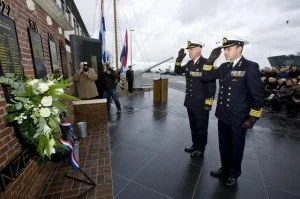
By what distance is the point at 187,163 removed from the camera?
3.32 metres

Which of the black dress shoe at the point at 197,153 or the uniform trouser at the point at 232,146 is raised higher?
the uniform trouser at the point at 232,146

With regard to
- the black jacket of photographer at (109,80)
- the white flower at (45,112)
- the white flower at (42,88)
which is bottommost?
the black jacket of photographer at (109,80)

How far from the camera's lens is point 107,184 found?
273cm

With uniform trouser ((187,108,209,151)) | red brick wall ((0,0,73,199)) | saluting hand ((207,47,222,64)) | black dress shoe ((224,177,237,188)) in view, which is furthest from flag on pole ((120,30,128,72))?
black dress shoe ((224,177,237,188))

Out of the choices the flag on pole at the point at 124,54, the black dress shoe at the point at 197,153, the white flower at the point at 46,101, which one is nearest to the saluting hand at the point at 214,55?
the black dress shoe at the point at 197,153

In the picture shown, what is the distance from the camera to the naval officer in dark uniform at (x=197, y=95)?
3244mm

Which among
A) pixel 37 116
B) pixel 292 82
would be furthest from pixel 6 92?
pixel 292 82

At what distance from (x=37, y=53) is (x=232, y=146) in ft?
11.4

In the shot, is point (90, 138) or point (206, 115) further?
point (90, 138)

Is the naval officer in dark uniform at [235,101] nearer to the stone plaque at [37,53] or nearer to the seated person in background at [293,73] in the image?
the stone plaque at [37,53]

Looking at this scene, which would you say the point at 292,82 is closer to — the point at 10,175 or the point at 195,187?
the point at 195,187

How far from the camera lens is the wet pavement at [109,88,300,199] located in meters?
2.61

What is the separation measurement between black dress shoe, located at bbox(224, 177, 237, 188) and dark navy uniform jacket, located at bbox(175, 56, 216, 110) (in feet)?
3.84

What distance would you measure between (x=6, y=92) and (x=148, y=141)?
2841 millimetres
